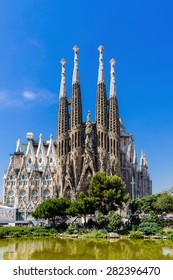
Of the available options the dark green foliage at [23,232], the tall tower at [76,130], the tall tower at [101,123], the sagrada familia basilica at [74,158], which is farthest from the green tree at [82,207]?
the tall tower at [101,123]

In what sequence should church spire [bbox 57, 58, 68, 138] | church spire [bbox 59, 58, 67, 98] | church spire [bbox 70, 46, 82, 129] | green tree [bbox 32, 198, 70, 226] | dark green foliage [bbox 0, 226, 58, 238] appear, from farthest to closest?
church spire [bbox 59, 58, 67, 98] < church spire [bbox 57, 58, 68, 138] < church spire [bbox 70, 46, 82, 129] < green tree [bbox 32, 198, 70, 226] < dark green foliage [bbox 0, 226, 58, 238]

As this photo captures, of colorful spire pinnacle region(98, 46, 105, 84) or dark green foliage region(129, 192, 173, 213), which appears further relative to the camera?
colorful spire pinnacle region(98, 46, 105, 84)

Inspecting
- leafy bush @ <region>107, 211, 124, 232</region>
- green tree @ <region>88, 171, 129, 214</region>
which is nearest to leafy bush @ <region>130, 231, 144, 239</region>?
leafy bush @ <region>107, 211, 124, 232</region>

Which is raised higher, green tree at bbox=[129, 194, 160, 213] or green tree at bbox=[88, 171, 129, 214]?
green tree at bbox=[88, 171, 129, 214]

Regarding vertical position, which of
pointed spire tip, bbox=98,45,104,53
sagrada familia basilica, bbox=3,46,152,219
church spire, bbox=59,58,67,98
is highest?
pointed spire tip, bbox=98,45,104,53

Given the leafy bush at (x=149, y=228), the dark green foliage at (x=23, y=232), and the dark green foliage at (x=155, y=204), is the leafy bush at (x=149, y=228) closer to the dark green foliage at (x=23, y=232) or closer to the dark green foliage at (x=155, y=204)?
the dark green foliage at (x=155, y=204)

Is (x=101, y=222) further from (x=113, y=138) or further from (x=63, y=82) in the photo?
(x=63, y=82)

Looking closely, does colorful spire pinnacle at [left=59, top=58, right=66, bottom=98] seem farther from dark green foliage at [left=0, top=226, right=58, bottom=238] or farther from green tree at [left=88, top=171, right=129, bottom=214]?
dark green foliage at [left=0, top=226, right=58, bottom=238]

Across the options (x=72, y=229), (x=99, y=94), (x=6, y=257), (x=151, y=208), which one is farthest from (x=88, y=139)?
(x=6, y=257)

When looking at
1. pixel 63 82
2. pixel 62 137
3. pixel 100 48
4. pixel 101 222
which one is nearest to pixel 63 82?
pixel 63 82

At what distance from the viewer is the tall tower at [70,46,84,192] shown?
58.2 meters

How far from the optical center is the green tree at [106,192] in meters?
41.3

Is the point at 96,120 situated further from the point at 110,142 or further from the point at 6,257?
the point at 6,257
